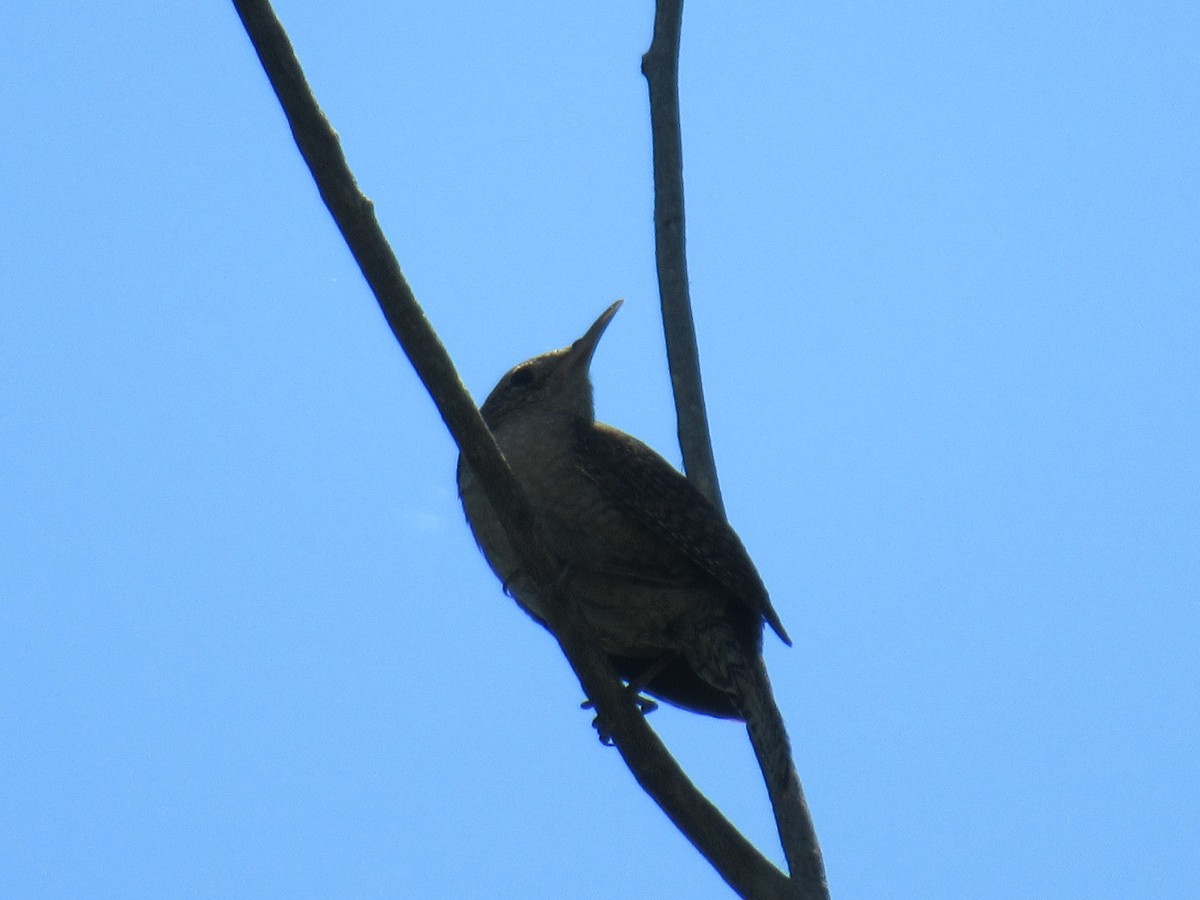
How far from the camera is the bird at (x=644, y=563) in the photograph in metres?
5.27

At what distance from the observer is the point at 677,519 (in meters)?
5.37

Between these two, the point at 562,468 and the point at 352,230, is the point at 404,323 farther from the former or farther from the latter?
the point at 562,468

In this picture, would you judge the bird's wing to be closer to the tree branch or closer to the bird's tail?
the bird's tail

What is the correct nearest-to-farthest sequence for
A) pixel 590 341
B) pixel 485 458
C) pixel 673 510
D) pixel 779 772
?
pixel 485 458
pixel 779 772
pixel 673 510
pixel 590 341

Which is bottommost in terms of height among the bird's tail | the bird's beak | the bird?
the bird's tail

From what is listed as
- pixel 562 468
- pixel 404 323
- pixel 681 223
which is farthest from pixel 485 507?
pixel 404 323

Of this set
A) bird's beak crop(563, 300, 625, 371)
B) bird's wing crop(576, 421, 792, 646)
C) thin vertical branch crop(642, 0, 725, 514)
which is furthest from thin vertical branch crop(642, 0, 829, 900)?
bird's beak crop(563, 300, 625, 371)

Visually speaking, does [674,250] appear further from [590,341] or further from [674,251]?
[590,341]

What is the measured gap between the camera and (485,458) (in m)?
3.71

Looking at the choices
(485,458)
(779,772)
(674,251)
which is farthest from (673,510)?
(485,458)

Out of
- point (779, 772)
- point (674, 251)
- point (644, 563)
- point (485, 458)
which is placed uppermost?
point (674, 251)

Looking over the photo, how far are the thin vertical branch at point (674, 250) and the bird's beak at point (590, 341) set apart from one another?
51.1 inches

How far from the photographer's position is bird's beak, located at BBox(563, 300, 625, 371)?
21.5 ft

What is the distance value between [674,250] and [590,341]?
150cm
